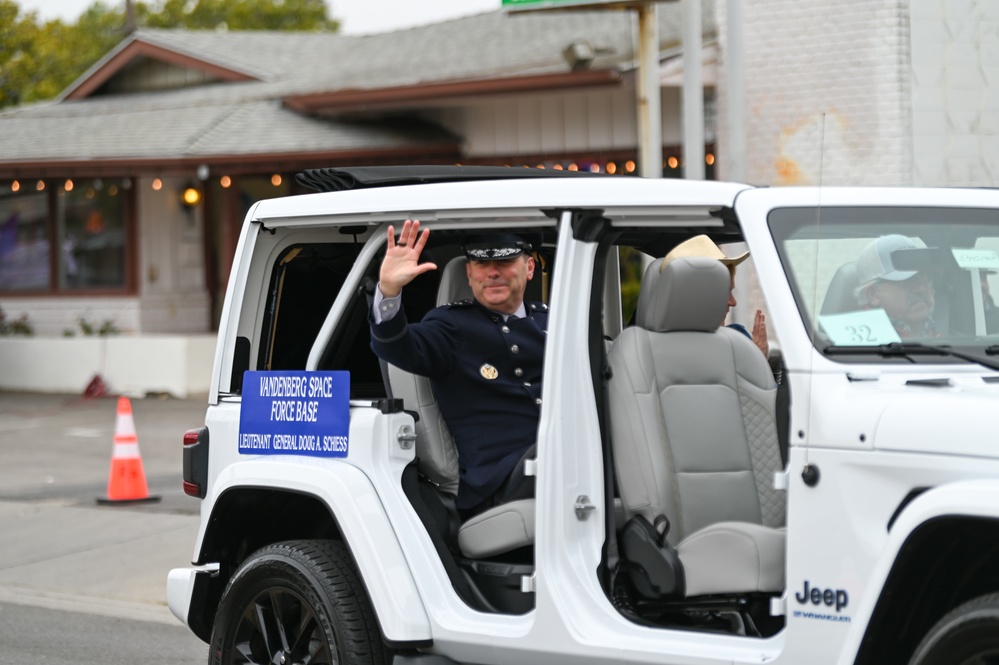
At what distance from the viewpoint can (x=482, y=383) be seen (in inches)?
190

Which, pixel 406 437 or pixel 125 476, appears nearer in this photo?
Answer: pixel 406 437

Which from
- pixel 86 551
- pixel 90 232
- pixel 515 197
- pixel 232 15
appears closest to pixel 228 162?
pixel 90 232

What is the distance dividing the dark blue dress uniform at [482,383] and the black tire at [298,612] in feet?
1.60

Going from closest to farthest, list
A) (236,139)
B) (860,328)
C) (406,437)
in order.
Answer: (860,328), (406,437), (236,139)

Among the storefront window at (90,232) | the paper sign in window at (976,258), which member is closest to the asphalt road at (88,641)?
the paper sign in window at (976,258)

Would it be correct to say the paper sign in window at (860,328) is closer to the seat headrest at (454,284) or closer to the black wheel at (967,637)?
the black wheel at (967,637)

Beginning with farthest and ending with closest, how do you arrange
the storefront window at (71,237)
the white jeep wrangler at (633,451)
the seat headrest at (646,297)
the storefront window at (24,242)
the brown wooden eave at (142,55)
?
the brown wooden eave at (142,55)
the storefront window at (24,242)
the storefront window at (71,237)
the seat headrest at (646,297)
the white jeep wrangler at (633,451)

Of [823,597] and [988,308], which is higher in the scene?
[988,308]

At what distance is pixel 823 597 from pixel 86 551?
23.2ft

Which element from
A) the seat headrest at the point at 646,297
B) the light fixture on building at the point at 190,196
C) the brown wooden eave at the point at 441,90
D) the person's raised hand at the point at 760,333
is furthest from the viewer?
the light fixture on building at the point at 190,196

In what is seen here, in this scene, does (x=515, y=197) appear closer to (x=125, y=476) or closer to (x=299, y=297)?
(x=299, y=297)

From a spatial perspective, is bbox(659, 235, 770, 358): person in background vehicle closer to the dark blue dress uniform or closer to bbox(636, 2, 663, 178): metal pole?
the dark blue dress uniform

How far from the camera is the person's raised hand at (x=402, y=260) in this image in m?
4.45

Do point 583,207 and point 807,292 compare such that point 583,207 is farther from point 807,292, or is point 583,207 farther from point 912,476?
point 912,476
